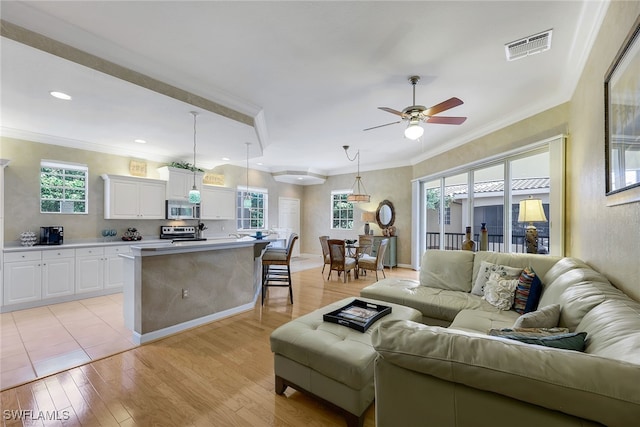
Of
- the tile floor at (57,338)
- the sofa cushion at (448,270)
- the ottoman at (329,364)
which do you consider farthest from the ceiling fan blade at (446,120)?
the tile floor at (57,338)

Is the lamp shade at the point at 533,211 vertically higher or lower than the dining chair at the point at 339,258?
higher

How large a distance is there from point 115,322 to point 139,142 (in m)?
3.00

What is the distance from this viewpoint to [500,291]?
261 centimetres

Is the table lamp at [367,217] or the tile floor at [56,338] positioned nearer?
the tile floor at [56,338]

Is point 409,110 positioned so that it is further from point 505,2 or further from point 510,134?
point 510,134

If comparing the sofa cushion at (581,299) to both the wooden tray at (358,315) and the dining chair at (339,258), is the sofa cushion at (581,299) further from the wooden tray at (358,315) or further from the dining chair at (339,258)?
the dining chair at (339,258)

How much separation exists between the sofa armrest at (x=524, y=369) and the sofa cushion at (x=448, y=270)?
2.36 m

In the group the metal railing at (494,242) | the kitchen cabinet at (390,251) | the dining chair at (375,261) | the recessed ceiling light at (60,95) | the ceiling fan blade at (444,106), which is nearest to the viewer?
the ceiling fan blade at (444,106)

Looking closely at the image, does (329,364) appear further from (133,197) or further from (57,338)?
(133,197)

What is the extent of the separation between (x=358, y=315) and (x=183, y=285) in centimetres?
217

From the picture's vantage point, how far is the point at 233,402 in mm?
1983

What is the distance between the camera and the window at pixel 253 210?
25.3 feet

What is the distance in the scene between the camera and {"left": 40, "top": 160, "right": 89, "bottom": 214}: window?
4.50 meters

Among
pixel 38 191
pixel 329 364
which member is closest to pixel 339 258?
pixel 329 364
